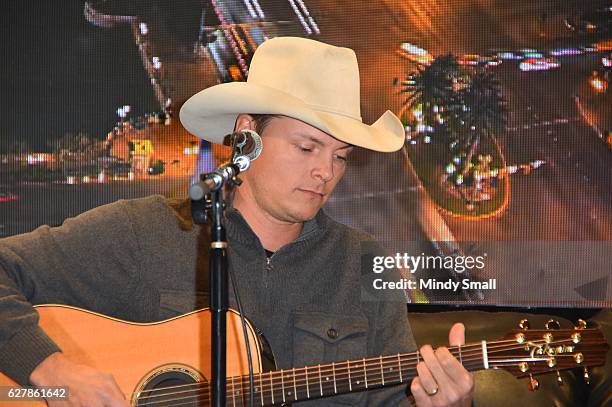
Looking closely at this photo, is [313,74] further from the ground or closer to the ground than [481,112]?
further from the ground

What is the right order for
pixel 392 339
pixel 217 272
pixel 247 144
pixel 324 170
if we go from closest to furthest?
pixel 217 272
pixel 247 144
pixel 324 170
pixel 392 339

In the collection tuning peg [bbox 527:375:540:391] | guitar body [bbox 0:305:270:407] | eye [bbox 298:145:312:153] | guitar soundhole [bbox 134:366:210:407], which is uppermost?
eye [bbox 298:145:312:153]

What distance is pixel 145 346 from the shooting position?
231 cm

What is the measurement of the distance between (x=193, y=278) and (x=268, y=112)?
1.84 feet

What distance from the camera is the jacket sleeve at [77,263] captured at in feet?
7.99

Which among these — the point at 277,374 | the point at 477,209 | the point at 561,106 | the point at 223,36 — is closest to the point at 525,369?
the point at 277,374

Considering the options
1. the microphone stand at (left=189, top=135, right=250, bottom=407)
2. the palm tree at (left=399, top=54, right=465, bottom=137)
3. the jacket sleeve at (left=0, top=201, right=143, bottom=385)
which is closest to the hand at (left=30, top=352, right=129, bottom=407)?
the jacket sleeve at (left=0, top=201, right=143, bottom=385)

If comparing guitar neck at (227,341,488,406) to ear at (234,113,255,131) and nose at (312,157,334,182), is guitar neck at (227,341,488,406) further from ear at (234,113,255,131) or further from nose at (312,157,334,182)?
ear at (234,113,255,131)

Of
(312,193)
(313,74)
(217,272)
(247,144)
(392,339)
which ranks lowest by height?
(392,339)

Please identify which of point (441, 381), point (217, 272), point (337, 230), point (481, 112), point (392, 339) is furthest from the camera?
point (481, 112)

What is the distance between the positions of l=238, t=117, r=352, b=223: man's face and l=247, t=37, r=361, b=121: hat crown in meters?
0.12

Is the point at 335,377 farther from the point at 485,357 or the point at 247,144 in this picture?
the point at 247,144

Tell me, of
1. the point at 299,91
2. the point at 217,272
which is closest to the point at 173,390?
the point at 217,272

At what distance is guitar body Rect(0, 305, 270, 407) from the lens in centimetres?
228
